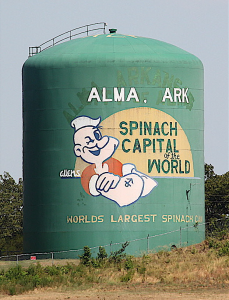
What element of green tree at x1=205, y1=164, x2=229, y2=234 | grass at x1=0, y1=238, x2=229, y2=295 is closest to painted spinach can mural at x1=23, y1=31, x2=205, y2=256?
grass at x1=0, y1=238, x2=229, y2=295

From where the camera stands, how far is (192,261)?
194 feet

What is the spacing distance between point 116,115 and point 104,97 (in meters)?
1.42

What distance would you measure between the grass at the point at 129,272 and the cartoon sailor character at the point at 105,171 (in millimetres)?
3993

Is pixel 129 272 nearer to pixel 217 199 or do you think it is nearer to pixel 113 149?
pixel 113 149

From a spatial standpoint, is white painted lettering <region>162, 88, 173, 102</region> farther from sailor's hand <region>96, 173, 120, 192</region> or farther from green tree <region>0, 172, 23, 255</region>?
green tree <region>0, 172, 23, 255</region>

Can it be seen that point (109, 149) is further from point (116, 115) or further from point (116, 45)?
point (116, 45)

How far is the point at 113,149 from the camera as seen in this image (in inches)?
2431

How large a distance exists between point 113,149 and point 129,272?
890cm

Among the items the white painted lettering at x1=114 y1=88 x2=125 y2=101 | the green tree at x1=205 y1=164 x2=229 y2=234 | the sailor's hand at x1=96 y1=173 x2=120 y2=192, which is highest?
the white painted lettering at x1=114 y1=88 x2=125 y2=101

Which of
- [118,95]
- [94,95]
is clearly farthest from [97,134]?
[118,95]

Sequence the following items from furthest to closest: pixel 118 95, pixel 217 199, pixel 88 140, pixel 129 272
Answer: pixel 217 199 → pixel 118 95 → pixel 88 140 → pixel 129 272

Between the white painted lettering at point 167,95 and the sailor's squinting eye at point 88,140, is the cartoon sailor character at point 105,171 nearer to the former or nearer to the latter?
the sailor's squinting eye at point 88,140

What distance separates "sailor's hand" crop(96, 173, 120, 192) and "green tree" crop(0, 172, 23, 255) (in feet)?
92.5

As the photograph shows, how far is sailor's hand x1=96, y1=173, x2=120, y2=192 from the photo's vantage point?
61.6m
